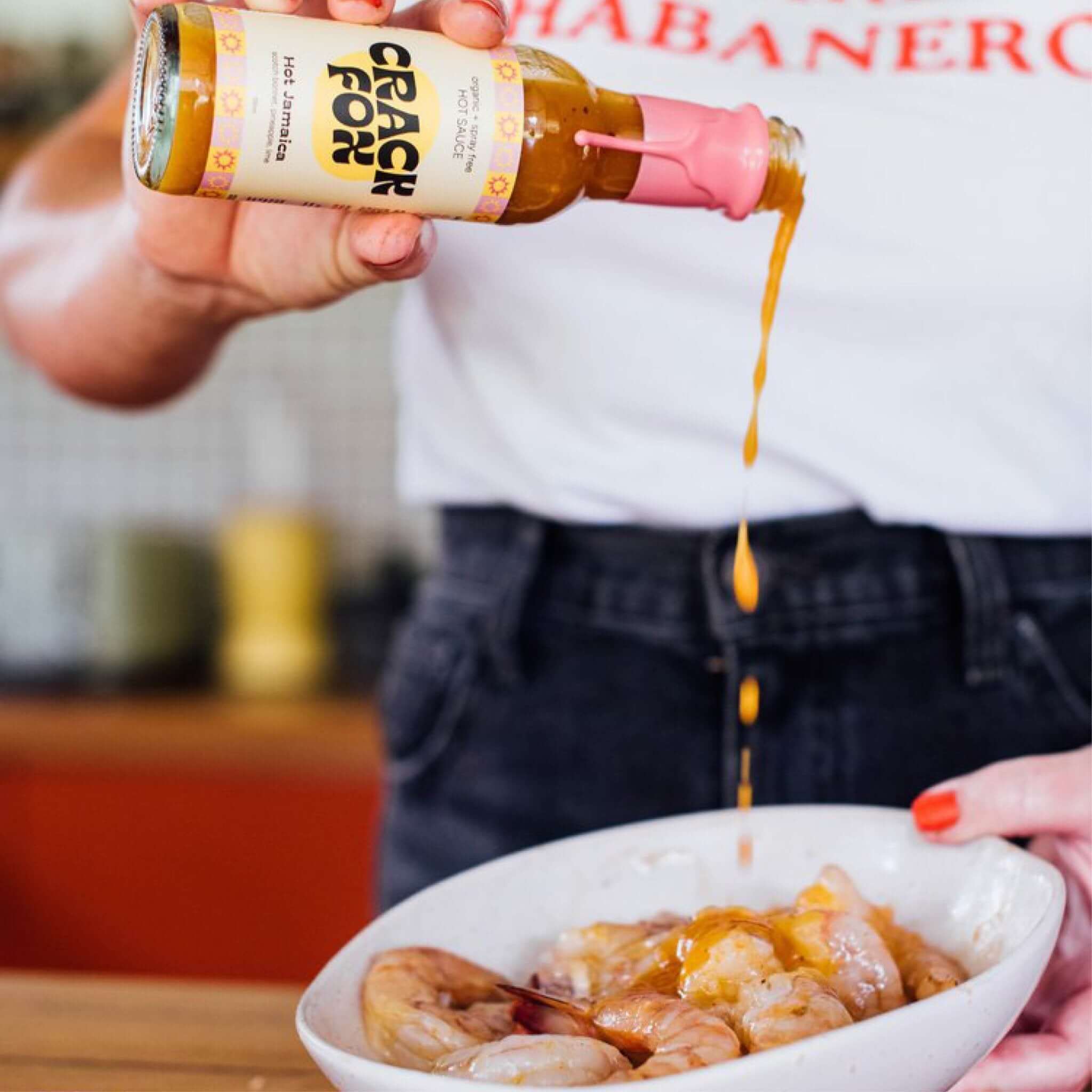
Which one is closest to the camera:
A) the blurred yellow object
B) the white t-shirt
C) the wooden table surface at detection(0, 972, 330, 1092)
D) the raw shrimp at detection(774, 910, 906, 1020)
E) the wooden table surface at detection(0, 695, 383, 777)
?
the raw shrimp at detection(774, 910, 906, 1020)

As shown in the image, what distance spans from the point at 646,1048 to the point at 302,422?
232 cm

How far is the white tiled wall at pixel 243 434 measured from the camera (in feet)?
9.45

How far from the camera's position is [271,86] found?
0.68 metres

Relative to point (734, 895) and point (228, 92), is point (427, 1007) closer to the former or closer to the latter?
point (734, 895)

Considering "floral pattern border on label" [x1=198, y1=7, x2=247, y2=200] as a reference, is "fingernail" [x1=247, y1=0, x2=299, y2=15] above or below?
above

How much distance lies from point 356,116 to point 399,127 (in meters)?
0.02

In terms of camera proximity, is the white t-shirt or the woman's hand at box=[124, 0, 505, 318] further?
the white t-shirt

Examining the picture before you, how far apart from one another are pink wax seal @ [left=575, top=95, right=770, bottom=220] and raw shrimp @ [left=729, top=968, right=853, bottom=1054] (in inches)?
14.1

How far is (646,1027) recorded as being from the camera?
670mm

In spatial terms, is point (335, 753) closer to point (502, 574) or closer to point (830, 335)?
point (502, 574)

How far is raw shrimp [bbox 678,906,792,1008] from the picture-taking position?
704 mm

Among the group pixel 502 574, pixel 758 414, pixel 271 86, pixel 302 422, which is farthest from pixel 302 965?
pixel 271 86

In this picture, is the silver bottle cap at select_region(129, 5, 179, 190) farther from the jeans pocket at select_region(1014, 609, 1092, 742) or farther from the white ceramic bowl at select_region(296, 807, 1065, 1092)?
the jeans pocket at select_region(1014, 609, 1092, 742)

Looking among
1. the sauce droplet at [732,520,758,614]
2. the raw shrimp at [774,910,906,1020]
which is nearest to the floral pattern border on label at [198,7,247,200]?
the sauce droplet at [732,520,758,614]
